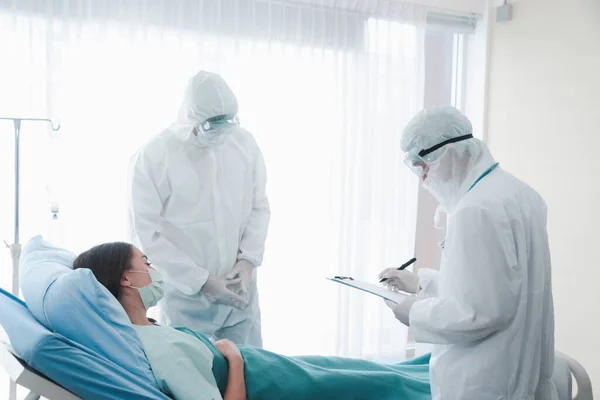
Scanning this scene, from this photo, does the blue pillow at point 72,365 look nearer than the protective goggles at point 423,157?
Yes

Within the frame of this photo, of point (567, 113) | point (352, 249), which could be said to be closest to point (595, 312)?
point (567, 113)

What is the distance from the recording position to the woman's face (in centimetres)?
195

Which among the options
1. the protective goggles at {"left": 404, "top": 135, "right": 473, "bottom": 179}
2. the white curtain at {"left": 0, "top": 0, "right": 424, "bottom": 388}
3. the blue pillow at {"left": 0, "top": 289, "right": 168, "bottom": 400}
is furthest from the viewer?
the white curtain at {"left": 0, "top": 0, "right": 424, "bottom": 388}

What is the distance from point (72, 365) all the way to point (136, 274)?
1.77 ft

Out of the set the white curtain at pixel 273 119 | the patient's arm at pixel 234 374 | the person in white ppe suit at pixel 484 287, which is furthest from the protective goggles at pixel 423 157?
the white curtain at pixel 273 119

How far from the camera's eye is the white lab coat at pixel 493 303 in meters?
1.55

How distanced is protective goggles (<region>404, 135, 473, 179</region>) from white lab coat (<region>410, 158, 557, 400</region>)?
111 millimetres

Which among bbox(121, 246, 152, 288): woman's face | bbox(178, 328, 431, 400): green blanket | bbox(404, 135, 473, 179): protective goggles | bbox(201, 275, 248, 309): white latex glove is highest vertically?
bbox(404, 135, 473, 179): protective goggles

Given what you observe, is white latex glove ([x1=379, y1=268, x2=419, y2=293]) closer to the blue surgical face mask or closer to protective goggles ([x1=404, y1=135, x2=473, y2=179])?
protective goggles ([x1=404, y1=135, x2=473, y2=179])

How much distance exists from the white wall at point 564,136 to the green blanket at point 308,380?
69.3 inches

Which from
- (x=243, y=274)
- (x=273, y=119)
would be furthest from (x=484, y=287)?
(x=273, y=119)

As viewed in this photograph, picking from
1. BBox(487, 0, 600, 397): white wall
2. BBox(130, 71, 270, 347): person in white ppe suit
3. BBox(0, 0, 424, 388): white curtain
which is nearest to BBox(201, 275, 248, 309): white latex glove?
BBox(130, 71, 270, 347): person in white ppe suit

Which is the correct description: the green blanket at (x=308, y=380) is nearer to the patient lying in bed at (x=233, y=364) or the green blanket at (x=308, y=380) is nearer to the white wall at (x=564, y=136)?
the patient lying in bed at (x=233, y=364)

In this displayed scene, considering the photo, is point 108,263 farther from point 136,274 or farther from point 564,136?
point 564,136
